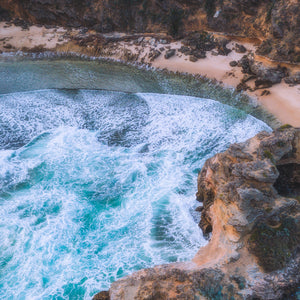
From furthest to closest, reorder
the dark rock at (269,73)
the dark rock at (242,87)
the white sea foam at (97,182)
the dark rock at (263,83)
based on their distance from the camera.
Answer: the dark rock at (242,87)
the dark rock at (263,83)
the dark rock at (269,73)
the white sea foam at (97,182)

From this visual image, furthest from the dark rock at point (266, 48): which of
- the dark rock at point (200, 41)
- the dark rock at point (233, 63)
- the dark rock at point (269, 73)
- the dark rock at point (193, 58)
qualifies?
the dark rock at point (193, 58)

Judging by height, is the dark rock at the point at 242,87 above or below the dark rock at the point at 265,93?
below

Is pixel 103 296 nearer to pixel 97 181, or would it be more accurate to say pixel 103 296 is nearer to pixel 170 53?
pixel 97 181

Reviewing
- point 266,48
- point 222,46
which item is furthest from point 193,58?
point 266,48

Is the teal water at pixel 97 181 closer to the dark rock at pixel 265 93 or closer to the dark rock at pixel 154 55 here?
the dark rock at pixel 265 93

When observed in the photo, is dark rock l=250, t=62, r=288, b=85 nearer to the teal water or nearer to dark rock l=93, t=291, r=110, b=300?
the teal water

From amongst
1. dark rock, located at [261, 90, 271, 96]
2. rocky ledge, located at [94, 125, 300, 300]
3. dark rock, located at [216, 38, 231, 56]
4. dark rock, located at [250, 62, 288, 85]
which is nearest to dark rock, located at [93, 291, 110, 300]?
rocky ledge, located at [94, 125, 300, 300]

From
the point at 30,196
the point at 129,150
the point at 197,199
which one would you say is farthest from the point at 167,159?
the point at 30,196
